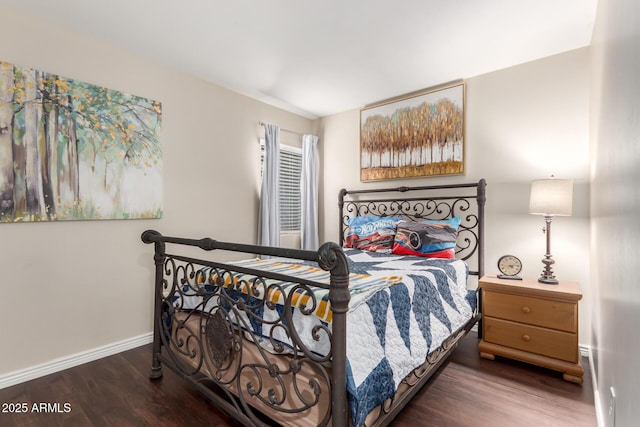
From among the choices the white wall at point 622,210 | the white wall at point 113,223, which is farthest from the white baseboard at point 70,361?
the white wall at point 622,210

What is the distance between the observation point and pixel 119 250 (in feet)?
8.07

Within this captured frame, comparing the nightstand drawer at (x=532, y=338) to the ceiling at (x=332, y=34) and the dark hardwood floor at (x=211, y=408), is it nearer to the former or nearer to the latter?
the dark hardwood floor at (x=211, y=408)

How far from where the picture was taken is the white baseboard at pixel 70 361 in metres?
1.96

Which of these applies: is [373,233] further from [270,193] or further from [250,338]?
[250,338]

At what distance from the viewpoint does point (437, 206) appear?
3211 mm

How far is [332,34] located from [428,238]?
6.05 ft

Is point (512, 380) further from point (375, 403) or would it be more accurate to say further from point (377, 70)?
point (377, 70)

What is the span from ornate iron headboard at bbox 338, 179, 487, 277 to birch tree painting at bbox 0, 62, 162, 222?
2140mm

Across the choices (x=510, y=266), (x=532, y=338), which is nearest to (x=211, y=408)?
(x=532, y=338)

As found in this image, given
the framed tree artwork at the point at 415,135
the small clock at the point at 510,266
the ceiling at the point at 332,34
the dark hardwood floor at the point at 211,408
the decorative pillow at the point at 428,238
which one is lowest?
the dark hardwood floor at the point at 211,408

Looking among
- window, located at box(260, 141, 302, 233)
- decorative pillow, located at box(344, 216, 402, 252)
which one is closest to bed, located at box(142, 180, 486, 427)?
decorative pillow, located at box(344, 216, 402, 252)

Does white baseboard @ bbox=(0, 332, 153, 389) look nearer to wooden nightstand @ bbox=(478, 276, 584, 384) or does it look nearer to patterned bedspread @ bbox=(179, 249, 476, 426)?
patterned bedspread @ bbox=(179, 249, 476, 426)

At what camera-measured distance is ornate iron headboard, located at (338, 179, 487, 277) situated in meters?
2.85

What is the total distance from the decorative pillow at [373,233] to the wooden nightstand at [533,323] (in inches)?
37.1
